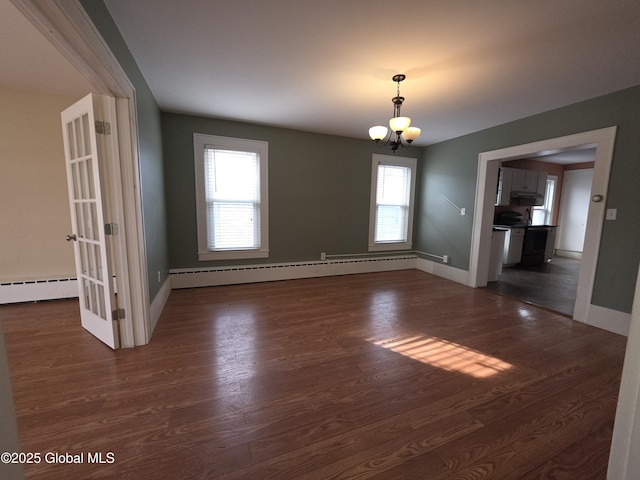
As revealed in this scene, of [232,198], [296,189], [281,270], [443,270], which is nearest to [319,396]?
[281,270]

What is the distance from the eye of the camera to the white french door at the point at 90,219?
205 cm

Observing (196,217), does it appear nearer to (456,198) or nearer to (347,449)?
(347,449)

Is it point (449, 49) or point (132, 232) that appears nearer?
point (449, 49)

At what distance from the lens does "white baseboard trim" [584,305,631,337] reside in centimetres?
267

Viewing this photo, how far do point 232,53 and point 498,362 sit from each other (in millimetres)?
3409

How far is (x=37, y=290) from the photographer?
3.16 metres

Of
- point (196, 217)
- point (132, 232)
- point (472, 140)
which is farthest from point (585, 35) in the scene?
point (196, 217)

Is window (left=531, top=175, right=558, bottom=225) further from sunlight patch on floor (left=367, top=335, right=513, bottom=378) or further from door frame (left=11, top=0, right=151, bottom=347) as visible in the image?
door frame (left=11, top=0, right=151, bottom=347)

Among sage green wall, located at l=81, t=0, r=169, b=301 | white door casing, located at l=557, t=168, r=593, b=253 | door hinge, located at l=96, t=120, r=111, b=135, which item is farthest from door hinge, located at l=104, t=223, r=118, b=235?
white door casing, located at l=557, t=168, r=593, b=253

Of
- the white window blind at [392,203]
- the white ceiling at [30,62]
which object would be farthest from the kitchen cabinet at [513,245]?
the white ceiling at [30,62]

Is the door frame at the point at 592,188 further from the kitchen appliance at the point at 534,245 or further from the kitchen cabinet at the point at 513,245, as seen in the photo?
the kitchen appliance at the point at 534,245

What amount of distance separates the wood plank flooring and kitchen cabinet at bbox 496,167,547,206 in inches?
141

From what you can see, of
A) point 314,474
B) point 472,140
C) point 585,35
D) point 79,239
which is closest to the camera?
point 314,474

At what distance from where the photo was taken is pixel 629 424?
861 millimetres
